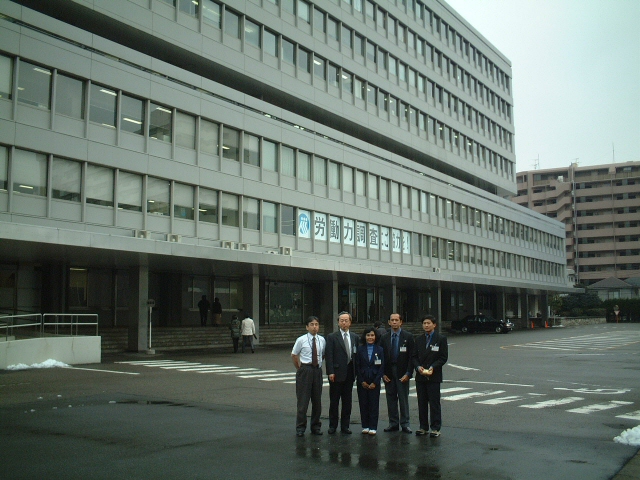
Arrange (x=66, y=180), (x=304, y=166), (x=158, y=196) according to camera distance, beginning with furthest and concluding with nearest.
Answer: (x=304, y=166) < (x=158, y=196) < (x=66, y=180)

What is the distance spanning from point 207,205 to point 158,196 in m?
3.23

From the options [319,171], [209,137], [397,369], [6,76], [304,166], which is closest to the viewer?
[397,369]

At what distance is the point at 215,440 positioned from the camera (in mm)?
9367

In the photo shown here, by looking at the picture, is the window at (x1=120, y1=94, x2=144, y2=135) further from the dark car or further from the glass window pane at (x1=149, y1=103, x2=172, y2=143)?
the dark car

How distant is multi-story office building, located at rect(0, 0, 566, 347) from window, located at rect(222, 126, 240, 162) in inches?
3.0

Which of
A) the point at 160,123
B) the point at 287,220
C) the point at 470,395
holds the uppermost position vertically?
the point at 160,123

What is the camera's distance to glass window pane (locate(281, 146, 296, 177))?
38.9 m

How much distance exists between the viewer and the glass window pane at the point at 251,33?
37656mm

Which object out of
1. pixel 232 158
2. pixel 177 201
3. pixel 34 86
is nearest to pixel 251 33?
pixel 232 158

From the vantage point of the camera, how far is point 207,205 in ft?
111

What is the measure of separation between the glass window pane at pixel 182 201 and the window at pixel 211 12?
9267 mm

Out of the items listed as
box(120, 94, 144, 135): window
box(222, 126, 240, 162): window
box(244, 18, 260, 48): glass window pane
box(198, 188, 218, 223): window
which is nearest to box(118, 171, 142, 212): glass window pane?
box(120, 94, 144, 135): window

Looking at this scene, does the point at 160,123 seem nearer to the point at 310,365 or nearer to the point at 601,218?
the point at 310,365

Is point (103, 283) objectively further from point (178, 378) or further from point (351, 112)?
point (351, 112)
